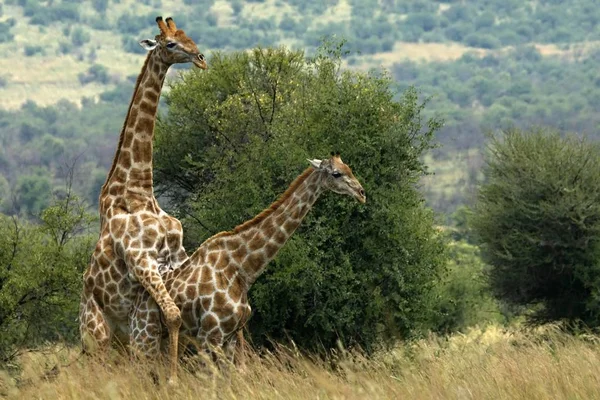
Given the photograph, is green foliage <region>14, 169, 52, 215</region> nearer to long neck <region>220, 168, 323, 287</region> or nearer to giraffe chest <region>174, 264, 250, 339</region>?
long neck <region>220, 168, 323, 287</region>

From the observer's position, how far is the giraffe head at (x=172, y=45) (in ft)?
44.3

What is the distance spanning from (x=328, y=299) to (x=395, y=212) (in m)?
1.92

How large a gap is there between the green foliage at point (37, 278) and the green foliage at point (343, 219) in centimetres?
248

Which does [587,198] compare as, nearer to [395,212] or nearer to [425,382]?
[395,212]

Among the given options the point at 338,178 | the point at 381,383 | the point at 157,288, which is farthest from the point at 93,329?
the point at 381,383

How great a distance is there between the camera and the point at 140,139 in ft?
45.4

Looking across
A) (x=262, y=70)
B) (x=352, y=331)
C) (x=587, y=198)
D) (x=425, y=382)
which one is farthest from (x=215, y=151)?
(x=425, y=382)

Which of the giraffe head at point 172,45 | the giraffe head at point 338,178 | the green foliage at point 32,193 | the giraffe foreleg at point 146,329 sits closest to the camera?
the giraffe foreleg at point 146,329

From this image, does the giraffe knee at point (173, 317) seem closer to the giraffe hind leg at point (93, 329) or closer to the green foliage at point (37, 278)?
the giraffe hind leg at point (93, 329)

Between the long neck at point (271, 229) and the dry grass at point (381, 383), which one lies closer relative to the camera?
the dry grass at point (381, 383)

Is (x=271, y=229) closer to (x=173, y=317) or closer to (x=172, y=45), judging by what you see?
(x=173, y=317)

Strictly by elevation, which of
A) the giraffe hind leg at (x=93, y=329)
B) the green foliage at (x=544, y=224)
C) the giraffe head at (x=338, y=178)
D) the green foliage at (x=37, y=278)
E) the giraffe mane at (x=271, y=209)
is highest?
the giraffe head at (x=338, y=178)

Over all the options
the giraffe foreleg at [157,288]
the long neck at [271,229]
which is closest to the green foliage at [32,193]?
the long neck at [271,229]

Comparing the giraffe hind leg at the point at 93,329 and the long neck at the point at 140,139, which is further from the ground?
the long neck at the point at 140,139
